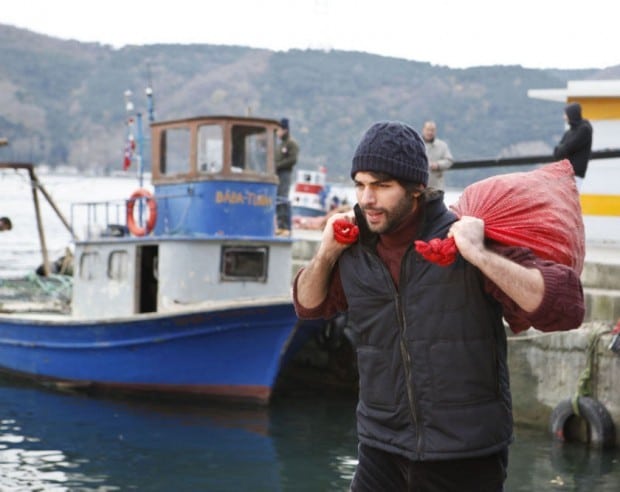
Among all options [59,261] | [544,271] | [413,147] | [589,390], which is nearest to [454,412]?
[544,271]

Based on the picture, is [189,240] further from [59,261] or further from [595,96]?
[59,261]

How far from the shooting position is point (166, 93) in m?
103

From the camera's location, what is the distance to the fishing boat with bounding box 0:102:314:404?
14617 millimetres

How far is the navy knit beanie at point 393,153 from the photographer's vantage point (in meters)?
3.81

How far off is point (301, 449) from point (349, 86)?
105 metres

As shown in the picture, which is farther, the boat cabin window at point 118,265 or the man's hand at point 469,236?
the boat cabin window at point 118,265

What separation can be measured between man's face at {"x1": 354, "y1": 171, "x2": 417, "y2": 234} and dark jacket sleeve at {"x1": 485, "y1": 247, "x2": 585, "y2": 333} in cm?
33

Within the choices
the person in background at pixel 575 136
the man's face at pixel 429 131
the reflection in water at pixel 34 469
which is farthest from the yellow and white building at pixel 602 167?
the reflection in water at pixel 34 469

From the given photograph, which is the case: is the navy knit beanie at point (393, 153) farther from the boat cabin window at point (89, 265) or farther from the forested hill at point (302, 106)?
the forested hill at point (302, 106)

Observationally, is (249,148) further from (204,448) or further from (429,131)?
(204,448)

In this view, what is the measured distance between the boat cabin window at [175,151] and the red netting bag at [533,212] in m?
11.7

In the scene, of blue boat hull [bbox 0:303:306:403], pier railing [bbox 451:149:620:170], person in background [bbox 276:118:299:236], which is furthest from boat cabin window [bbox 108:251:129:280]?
pier railing [bbox 451:149:620:170]

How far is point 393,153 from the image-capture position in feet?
12.5

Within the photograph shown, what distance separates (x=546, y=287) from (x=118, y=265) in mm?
12580
